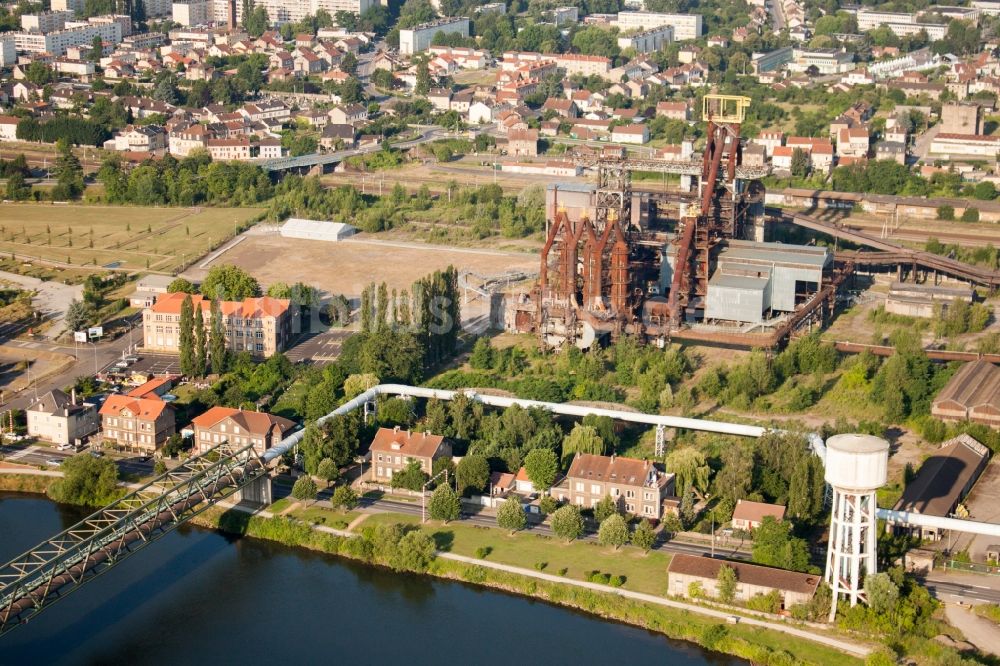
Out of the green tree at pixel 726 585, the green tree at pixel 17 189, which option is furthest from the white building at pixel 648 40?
the green tree at pixel 726 585

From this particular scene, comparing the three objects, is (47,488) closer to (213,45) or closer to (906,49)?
(213,45)

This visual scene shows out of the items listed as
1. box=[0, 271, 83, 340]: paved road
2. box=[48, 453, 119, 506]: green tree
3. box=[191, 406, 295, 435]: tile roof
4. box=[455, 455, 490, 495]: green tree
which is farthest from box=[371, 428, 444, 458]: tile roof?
box=[0, 271, 83, 340]: paved road

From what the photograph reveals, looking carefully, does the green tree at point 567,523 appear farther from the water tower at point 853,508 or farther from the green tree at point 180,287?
the green tree at point 180,287

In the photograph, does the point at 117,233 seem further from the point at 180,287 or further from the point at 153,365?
the point at 153,365

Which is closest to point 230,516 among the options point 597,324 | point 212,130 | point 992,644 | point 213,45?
point 597,324

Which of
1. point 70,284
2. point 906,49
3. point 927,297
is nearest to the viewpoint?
point 927,297
